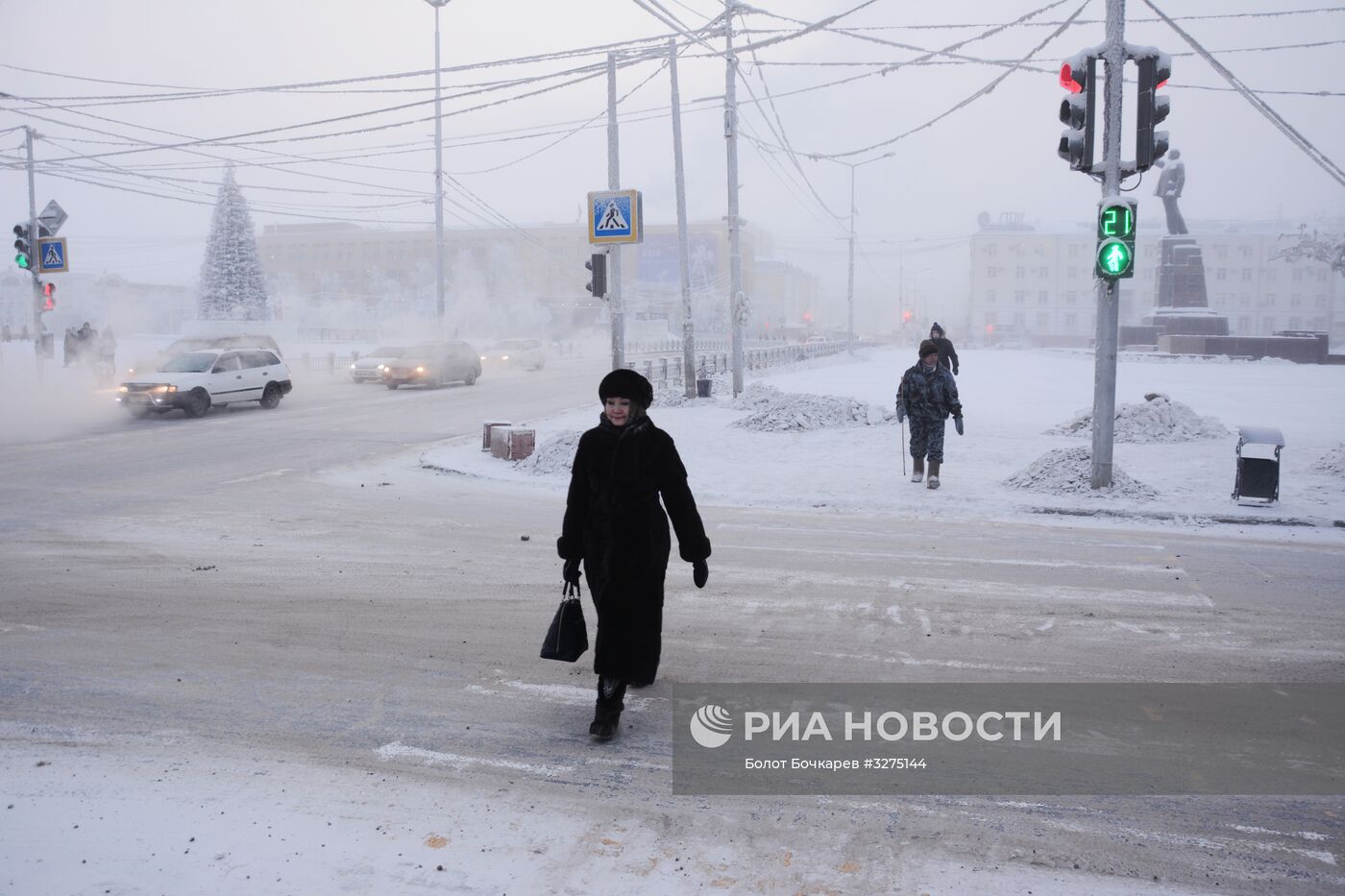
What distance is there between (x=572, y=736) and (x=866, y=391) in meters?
24.8

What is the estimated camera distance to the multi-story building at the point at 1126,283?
98750 mm

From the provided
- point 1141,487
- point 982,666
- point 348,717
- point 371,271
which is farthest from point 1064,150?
point 371,271

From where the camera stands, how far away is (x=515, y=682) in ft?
17.5

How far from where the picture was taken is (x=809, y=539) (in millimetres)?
9125

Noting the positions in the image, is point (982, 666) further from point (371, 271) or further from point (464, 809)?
point (371, 271)

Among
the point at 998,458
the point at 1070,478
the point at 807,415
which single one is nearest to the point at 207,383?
the point at 807,415

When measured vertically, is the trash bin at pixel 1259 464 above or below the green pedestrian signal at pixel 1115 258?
below

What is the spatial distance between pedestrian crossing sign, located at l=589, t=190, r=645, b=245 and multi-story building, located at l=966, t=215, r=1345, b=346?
87.9 m

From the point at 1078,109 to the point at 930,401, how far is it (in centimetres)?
359

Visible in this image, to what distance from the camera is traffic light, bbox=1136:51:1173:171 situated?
1030cm

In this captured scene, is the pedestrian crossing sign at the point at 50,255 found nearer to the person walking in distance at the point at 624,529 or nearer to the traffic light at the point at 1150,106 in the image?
the traffic light at the point at 1150,106

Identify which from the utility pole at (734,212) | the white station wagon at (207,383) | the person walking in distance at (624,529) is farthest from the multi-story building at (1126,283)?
the person walking in distance at (624,529)

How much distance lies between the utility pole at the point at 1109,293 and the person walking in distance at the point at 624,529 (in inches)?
303

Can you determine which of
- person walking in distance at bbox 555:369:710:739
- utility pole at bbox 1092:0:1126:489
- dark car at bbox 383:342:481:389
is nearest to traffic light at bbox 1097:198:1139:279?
utility pole at bbox 1092:0:1126:489
